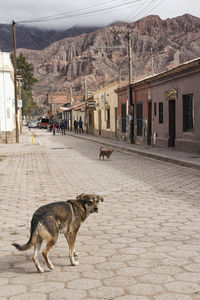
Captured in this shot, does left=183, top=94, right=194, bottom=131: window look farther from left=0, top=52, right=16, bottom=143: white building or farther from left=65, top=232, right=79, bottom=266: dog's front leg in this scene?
left=65, top=232, right=79, bottom=266: dog's front leg

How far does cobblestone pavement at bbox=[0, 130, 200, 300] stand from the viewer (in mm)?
3455

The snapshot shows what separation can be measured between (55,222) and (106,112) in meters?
33.3

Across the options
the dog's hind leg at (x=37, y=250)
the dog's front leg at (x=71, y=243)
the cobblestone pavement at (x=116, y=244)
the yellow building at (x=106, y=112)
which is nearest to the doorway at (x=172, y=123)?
the cobblestone pavement at (x=116, y=244)

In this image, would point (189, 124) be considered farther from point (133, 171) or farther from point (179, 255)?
point (179, 255)

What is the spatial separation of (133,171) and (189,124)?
6.58m

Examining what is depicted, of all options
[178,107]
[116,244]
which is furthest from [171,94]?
[116,244]

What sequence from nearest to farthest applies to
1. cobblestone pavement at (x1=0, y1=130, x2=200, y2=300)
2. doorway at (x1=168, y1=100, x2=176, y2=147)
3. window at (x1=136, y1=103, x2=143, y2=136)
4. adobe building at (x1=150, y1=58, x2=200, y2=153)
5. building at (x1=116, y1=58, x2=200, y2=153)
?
1. cobblestone pavement at (x1=0, y1=130, x2=200, y2=300)
2. adobe building at (x1=150, y1=58, x2=200, y2=153)
3. building at (x1=116, y1=58, x2=200, y2=153)
4. doorway at (x1=168, y1=100, x2=176, y2=147)
5. window at (x1=136, y1=103, x2=143, y2=136)

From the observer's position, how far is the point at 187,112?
18062mm

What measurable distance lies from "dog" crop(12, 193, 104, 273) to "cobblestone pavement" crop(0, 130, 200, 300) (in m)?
0.30

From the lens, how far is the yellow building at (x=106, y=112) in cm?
3297

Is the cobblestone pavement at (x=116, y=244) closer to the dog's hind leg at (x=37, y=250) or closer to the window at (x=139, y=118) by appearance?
the dog's hind leg at (x=37, y=250)

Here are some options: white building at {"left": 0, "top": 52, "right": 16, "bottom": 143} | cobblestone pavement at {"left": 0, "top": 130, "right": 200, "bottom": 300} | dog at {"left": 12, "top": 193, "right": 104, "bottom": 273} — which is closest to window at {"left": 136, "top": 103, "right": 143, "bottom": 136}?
white building at {"left": 0, "top": 52, "right": 16, "bottom": 143}

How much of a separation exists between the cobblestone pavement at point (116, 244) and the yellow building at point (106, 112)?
2309 cm

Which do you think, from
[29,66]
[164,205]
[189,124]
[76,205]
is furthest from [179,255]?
[29,66]
